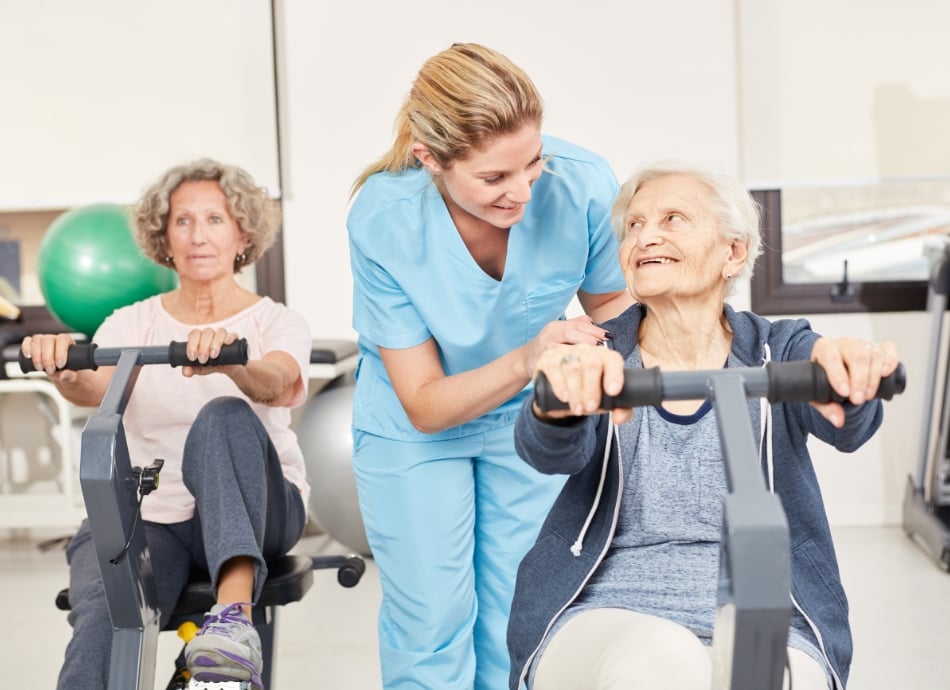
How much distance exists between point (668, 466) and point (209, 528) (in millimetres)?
839

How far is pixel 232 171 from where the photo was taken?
2.49m

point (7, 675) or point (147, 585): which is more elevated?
point (147, 585)

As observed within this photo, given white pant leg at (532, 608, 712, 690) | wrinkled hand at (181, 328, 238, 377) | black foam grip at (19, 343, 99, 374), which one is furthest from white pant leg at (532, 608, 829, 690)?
black foam grip at (19, 343, 99, 374)

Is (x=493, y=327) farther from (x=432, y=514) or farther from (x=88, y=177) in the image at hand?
(x=88, y=177)

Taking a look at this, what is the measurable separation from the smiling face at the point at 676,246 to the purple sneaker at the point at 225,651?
814 millimetres

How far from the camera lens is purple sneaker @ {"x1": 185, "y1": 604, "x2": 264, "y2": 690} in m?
1.80

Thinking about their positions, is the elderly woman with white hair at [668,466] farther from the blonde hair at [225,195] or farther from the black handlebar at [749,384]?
the blonde hair at [225,195]

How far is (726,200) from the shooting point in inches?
69.7

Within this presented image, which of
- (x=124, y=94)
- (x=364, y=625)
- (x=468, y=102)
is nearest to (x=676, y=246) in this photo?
(x=468, y=102)

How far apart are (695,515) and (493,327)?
1.95ft

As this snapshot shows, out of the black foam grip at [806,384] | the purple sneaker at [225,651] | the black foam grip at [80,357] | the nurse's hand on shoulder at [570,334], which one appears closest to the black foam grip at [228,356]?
the black foam grip at [80,357]

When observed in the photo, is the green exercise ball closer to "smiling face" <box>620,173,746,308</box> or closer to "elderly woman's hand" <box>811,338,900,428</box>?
"smiling face" <box>620,173,746,308</box>

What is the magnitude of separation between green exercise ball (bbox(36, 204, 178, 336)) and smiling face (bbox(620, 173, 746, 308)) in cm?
220

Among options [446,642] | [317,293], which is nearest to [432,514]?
[446,642]
